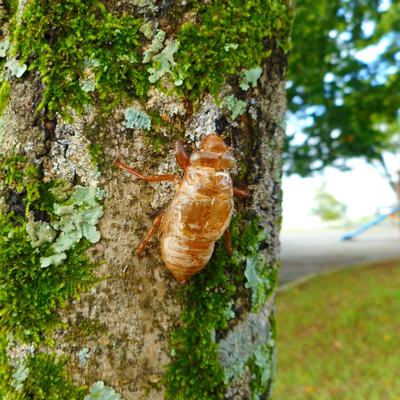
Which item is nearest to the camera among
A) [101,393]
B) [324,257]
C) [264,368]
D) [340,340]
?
[101,393]

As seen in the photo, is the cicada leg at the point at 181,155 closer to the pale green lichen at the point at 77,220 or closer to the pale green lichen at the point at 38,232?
the pale green lichen at the point at 77,220

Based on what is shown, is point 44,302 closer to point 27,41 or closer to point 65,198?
point 65,198

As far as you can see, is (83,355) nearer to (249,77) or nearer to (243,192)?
(243,192)

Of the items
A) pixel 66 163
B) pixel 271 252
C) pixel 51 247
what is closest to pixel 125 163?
pixel 66 163

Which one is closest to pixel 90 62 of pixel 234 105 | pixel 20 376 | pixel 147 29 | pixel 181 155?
pixel 147 29

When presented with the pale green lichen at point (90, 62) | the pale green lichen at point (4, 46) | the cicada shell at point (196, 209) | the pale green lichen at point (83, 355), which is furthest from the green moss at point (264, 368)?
the pale green lichen at point (4, 46)

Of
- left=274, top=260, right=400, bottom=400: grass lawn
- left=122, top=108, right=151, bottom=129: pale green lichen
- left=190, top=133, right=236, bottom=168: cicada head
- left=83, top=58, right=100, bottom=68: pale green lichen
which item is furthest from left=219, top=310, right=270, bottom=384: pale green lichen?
left=274, top=260, right=400, bottom=400: grass lawn
